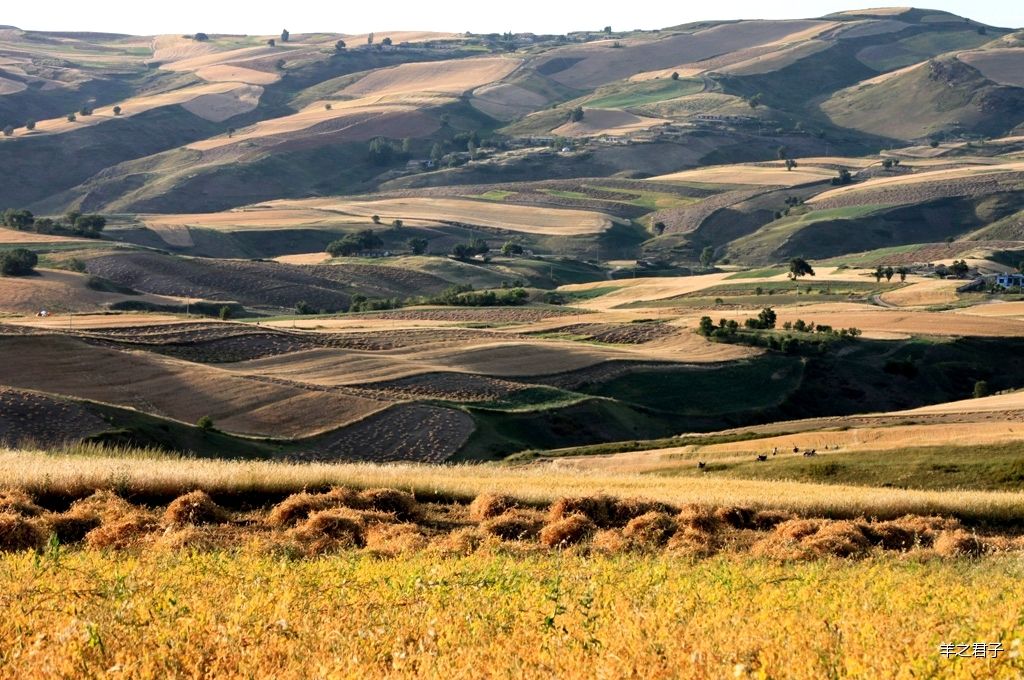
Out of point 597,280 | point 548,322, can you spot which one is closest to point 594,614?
point 548,322

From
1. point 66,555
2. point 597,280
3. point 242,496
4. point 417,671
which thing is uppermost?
point 417,671

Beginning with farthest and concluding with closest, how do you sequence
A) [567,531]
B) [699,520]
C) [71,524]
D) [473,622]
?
1. [699,520]
2. [567,531]
3. [71,524]
4. [473,622]

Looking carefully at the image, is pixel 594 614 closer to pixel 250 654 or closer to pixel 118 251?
pixel 250 654

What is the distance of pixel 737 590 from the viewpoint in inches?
708

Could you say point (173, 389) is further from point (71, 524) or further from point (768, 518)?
point (768, 518)

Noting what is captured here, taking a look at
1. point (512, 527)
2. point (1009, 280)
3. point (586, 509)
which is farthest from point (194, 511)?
point (1009, 280)

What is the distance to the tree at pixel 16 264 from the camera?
447ft

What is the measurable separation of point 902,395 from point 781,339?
505 inches

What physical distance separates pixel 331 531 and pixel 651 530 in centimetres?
674

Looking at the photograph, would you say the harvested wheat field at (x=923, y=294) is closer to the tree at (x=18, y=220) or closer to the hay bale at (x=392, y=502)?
the tree at (x=18, y=220)

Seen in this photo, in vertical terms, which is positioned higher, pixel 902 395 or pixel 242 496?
pixel 242 496

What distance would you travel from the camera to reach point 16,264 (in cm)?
13750

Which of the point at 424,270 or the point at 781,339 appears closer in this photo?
the point at 781,339

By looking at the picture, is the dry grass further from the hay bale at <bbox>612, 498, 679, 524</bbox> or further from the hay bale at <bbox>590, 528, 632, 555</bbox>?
the hay bale at <bbox>590, 528, 632, 555</bbox>
